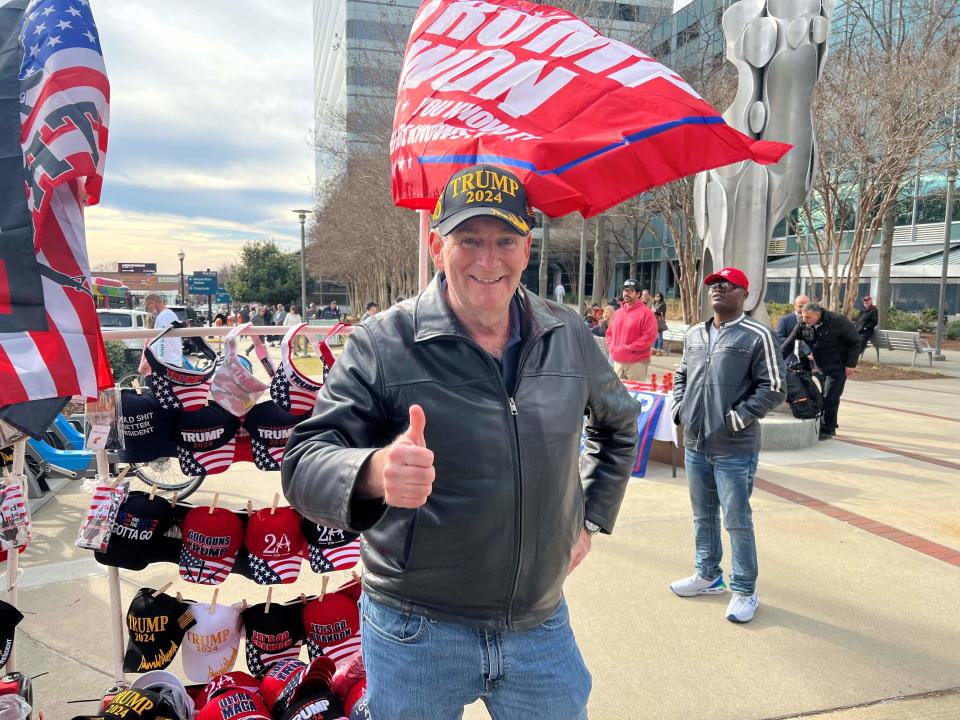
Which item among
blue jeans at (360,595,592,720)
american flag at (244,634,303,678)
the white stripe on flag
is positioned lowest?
american flag at (244,634,303,678)

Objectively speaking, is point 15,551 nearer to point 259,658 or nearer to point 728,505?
point 259,658

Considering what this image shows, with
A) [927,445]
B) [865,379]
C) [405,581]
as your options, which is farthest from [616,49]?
[865,379]

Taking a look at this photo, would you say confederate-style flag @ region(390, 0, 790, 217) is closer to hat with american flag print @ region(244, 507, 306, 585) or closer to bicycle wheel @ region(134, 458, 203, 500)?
hat with american flag print @ region(244, 507, 306, 585)

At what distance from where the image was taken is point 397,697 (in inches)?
65.4

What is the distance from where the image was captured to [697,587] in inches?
160

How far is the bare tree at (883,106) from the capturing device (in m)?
13.4

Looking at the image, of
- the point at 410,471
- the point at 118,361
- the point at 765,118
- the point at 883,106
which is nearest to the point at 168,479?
the point at 118,361

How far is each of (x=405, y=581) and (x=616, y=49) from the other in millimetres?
2829

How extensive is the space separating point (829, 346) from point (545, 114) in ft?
24.0

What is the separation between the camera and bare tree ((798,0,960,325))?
13445mm

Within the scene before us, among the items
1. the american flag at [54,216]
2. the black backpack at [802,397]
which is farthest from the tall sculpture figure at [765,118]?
the american flag at [54,216]

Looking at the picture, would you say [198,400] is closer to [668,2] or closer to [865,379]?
[865,379]

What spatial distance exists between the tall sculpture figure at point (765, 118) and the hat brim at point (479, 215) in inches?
301

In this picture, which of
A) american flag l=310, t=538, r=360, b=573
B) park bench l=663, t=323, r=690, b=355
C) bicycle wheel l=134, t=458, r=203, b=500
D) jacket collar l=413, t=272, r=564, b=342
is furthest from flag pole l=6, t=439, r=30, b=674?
park bench l=663, t=323, r=690, b=355
